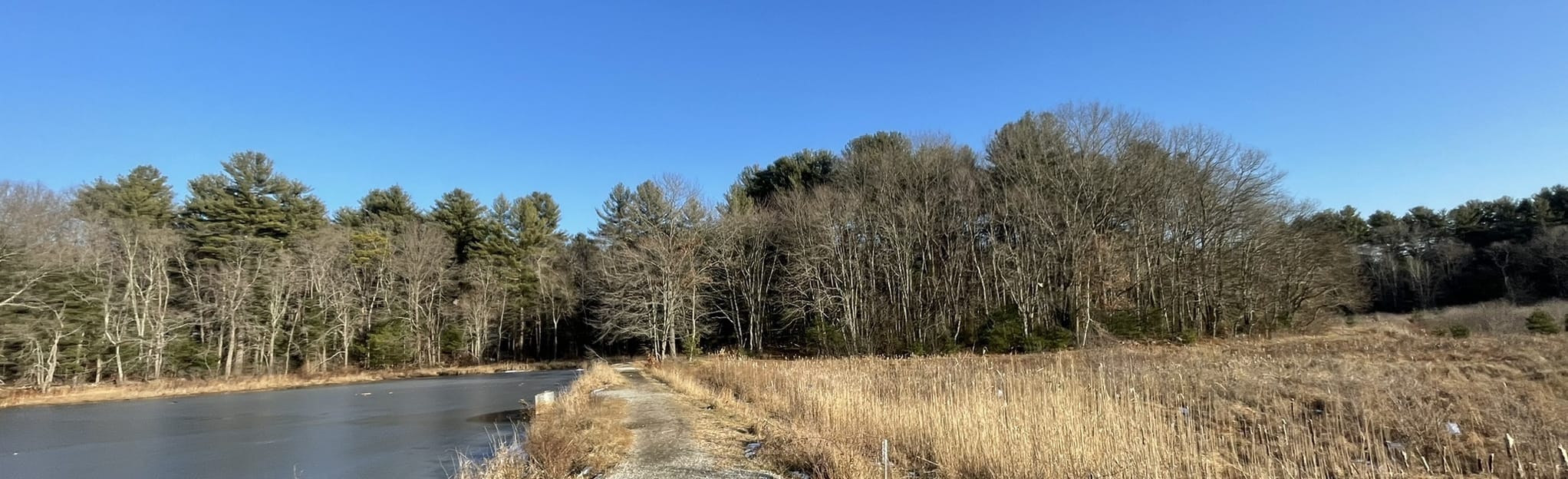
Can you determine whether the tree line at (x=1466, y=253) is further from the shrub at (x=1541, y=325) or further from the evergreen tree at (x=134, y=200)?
the evergreen tree at (x=134, y=200)

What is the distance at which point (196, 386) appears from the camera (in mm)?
33438

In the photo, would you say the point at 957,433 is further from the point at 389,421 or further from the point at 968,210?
the point at 968,210

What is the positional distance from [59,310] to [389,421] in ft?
86.6

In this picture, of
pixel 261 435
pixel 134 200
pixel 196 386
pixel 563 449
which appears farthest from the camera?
pixel 134 200

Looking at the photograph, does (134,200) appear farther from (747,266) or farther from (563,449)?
(563,449)

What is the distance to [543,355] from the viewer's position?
2203 inches

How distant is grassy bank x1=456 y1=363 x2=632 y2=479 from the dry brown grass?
215 centimetres

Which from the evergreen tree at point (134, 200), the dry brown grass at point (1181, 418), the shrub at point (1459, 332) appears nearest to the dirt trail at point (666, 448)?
the dry brown grass at point (1181, 418)

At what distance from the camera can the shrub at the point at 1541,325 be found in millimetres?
25562

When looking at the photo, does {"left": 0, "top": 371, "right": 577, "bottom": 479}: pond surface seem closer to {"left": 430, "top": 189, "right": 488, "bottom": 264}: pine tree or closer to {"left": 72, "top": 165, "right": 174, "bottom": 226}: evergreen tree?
{"left": 72, "top": 165, "right": 174, "bottom": 226}: evergreen tree

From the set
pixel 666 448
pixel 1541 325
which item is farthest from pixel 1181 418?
pixel 1541 325

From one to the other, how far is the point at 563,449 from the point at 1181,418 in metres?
7.02

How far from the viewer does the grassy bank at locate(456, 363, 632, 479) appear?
770 centimetres

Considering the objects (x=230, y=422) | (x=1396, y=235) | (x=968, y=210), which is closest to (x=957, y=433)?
(x=230, y=422)
